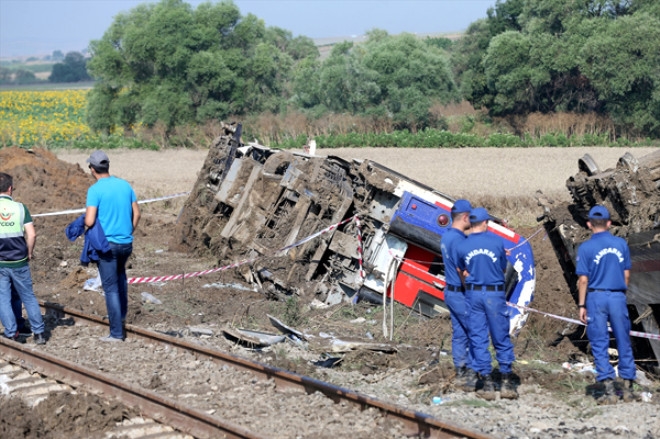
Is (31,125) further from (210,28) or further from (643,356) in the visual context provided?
(643,356)

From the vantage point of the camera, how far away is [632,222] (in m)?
8.91

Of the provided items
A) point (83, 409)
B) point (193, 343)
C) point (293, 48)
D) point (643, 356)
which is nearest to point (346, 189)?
point (193, 343)

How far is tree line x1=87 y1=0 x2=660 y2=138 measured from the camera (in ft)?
154

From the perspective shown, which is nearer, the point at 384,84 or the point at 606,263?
the point at 606,263

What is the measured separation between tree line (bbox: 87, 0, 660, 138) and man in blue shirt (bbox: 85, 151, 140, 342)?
39.8 meters

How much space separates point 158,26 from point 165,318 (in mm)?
44617

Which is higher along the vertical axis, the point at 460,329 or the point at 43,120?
the point at 460,329

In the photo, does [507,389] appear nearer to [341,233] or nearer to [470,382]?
[470,382]

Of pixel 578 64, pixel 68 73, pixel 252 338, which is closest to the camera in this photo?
pixel 252 338

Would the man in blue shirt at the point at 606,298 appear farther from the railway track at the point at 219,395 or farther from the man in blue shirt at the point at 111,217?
the man in blue shirt at the point at 111,217

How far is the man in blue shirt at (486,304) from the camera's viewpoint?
26.2 feet

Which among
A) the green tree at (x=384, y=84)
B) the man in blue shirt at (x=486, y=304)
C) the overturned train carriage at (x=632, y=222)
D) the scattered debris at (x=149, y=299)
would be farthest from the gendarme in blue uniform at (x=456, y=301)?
the green tree at (x=384, y=84)

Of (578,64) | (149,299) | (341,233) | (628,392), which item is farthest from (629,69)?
(628,392)

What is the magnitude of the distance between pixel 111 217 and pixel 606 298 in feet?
17.2
